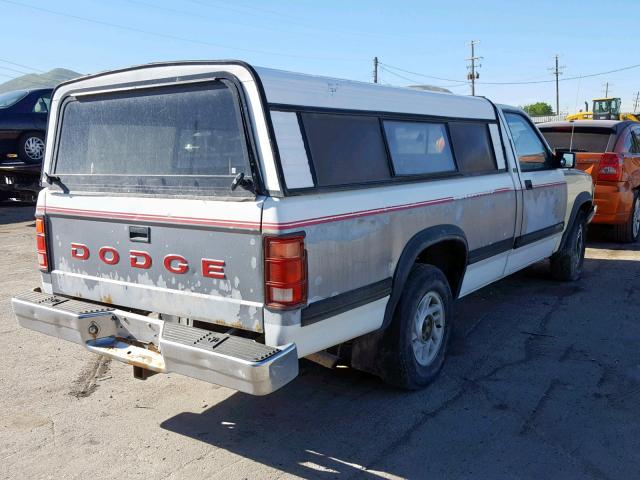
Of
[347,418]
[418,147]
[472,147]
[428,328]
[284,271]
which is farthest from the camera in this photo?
[472,147]

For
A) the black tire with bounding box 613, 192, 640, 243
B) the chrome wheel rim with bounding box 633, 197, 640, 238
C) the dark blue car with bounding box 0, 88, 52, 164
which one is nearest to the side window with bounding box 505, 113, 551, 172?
the black tire with bounding box 613, 192, 640, 243

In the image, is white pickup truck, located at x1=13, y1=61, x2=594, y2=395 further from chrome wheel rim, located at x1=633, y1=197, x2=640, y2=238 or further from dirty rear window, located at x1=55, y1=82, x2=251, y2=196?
chrome wheel rim, located at x1=633, y1=197, x2=640, y2=238

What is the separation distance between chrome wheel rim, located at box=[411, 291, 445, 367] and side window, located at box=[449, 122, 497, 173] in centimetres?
109

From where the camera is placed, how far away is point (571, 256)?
6.98m

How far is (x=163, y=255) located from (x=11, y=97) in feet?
34.5

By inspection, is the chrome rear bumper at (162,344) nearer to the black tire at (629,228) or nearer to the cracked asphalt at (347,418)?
the cracked asphalt at (347,418)

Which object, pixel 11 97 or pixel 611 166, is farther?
pixel 11 97

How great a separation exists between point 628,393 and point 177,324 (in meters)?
3.05

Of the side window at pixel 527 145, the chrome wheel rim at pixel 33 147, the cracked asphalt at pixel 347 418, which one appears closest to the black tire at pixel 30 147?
the chrome wheel rim at pixel 33 147

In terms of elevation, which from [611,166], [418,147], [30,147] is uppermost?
[30,147]

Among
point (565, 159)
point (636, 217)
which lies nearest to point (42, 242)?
point (565, 159)

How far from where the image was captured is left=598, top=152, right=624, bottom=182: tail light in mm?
8734

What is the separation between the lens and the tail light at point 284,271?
303 centimetres

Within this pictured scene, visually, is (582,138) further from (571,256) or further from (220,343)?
(220,343)
